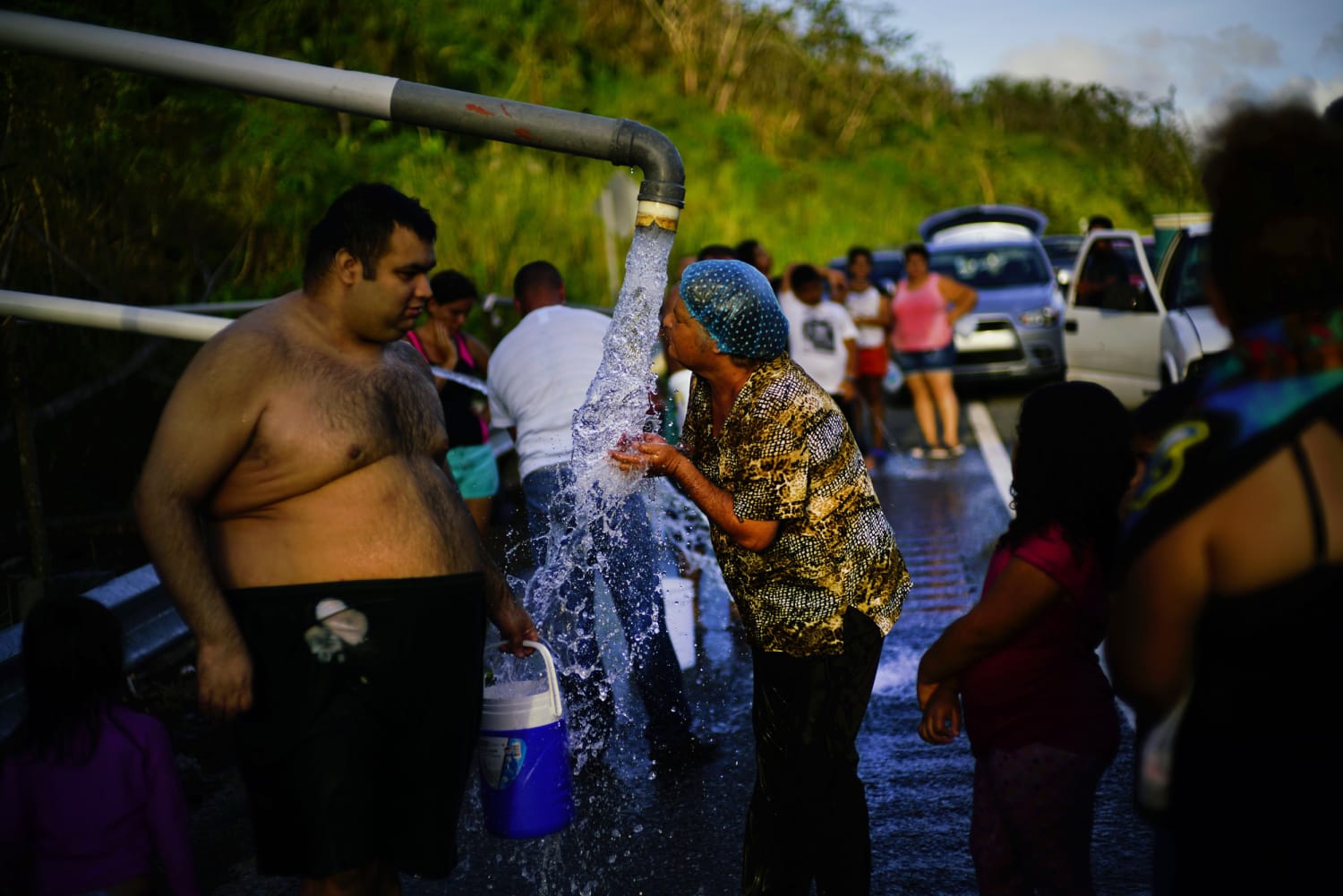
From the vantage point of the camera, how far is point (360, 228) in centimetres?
346

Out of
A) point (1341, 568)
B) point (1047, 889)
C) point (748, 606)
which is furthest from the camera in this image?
point (748, 606)

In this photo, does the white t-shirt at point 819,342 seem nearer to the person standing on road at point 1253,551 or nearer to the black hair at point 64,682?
the black hair at point 64,682

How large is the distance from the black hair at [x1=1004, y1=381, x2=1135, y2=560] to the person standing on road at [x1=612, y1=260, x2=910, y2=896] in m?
0.64

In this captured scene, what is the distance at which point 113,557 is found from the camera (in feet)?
26.3

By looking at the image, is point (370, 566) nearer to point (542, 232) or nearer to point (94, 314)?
point (94, 314)

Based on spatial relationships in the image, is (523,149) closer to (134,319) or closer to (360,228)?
(134,319)

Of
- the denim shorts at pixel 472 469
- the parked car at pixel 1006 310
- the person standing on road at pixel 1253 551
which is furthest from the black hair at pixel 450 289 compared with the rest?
the parked car at pixel 1006 310

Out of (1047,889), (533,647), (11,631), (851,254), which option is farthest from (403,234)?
(851,254)

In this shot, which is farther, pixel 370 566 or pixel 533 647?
pixel 533 647

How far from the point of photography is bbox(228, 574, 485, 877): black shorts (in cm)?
327

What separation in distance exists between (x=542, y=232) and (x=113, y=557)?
13.8 metres

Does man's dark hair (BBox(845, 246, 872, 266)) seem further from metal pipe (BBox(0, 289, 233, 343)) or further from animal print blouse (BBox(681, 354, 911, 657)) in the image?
animal print blouse (BBox(681, 354, 911, 657))

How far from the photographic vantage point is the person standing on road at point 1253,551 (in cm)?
201

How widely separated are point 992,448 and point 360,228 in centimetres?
1071
